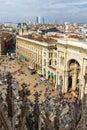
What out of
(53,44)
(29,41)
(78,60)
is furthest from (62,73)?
(29,41)

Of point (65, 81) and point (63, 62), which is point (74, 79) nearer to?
point (65, 81)

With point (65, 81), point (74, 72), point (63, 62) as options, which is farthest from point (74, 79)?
point (63, 62)

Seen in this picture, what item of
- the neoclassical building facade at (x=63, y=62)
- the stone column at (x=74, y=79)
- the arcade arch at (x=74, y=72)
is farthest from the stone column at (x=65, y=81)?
the stone column at (x=74, y=79)

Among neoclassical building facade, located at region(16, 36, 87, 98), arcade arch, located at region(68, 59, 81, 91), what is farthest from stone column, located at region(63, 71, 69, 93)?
arcade arch, located at region(68, 59, 81, 91)

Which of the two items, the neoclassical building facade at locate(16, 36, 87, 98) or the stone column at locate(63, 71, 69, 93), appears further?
the stone column at locate(63, 71, 69, 93)

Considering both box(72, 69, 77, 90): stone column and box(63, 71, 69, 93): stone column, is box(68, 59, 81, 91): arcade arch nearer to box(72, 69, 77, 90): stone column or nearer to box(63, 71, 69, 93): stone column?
box(72, 69, 77, 90): stone column

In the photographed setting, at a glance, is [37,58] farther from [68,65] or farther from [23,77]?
[68,65]

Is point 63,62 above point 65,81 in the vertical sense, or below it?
above

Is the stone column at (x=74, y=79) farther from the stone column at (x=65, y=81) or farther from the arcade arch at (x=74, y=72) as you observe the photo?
the stone column at (x=65, y=81)
